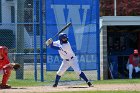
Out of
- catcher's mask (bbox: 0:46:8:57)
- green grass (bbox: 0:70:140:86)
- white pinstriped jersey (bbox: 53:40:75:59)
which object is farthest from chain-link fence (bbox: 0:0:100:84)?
catcher's mask (bbox: 0:46:8:57)

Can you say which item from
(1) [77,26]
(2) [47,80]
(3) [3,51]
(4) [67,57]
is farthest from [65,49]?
(1) [77,26]

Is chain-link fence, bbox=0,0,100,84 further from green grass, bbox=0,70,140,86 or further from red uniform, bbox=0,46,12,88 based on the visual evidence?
red uniform, bbox=0,46,12,88

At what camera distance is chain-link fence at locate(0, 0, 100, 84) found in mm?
19750

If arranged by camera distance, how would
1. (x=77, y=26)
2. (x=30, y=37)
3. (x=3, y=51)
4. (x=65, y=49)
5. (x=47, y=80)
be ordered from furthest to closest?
(x=30, y=37), (x=77, y=26), (x=47, y=80), (x=65, y=49), (x=3, y=51)

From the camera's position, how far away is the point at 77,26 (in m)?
20.3

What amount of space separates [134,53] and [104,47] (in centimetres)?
143

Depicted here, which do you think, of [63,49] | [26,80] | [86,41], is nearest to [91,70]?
[86,41]

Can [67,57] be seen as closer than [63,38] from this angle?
No

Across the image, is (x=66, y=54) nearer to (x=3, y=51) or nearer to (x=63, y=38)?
(x=63, y=38)

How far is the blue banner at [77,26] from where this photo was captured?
19922 mm

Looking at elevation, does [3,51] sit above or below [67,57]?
above

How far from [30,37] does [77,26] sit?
196 centimetres

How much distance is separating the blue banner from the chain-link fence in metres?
0.04

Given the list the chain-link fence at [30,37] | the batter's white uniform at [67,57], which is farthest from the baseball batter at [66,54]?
the chain-link fence at [30,37]
